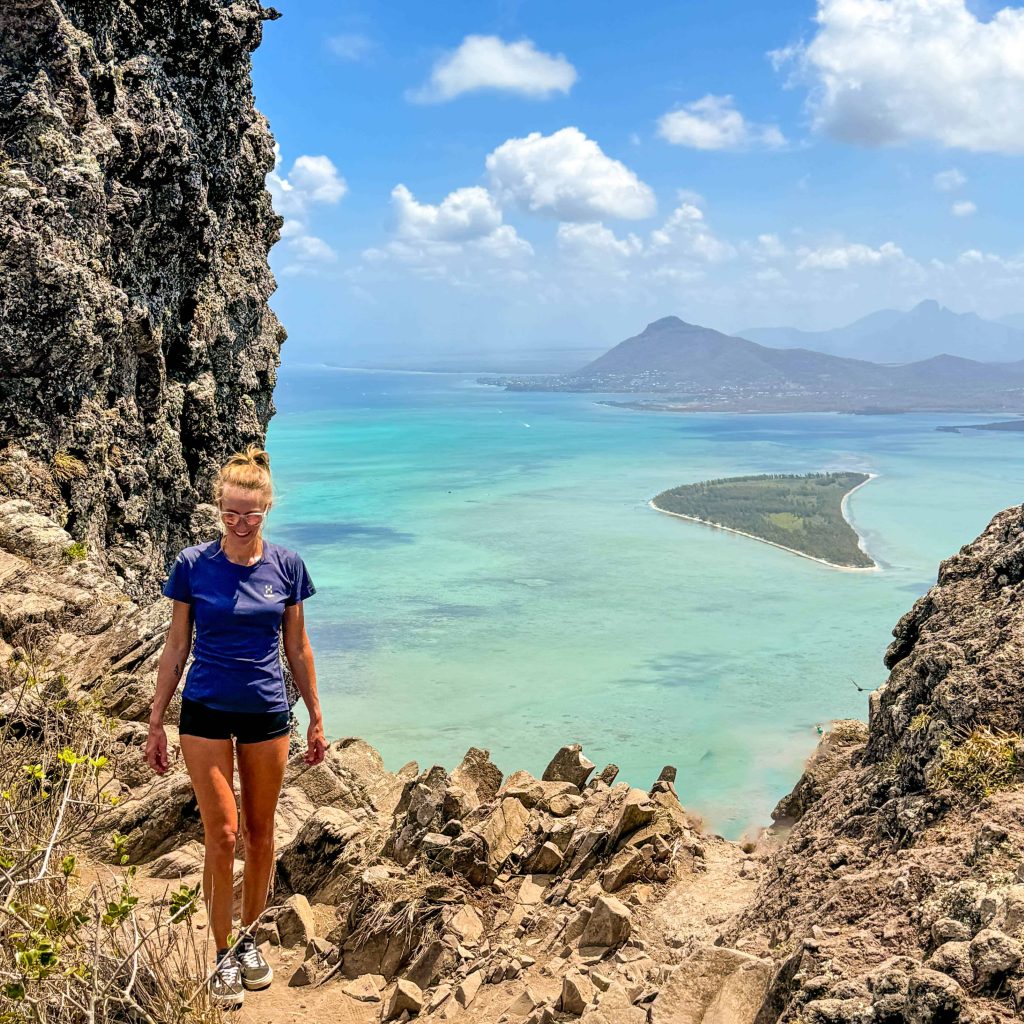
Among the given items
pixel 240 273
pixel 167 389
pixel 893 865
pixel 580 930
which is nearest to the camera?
pixel 893 865

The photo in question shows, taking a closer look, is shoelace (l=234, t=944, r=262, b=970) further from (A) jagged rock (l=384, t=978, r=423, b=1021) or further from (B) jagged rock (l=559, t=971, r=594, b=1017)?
(B) jagged rock (l=559, t=971, r=594, b=1017)

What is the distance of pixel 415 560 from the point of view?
73125 mm

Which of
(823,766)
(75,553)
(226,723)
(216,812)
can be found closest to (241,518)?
(226,723)

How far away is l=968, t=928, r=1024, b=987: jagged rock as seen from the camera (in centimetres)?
275

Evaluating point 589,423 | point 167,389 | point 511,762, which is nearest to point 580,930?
point 167,389

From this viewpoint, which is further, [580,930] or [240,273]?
[240,273]

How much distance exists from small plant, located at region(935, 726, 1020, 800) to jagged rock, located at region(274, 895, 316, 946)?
366 centimetres

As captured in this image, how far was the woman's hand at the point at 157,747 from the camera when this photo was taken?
448cm

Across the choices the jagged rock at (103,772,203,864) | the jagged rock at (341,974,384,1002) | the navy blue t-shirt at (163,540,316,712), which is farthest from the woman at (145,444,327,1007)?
the jagged rock at (103,772,203,864)

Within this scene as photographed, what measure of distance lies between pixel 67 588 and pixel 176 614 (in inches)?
164

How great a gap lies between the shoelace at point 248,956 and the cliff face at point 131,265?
600 cm

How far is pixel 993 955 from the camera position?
2.77 metres

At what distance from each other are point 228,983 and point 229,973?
0.15 feet

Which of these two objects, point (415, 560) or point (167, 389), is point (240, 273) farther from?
point (415, 560)
